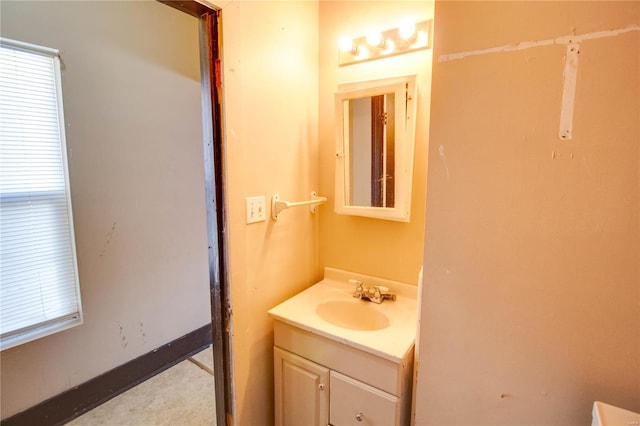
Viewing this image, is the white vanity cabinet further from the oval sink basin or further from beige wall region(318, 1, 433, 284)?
beige wall region(318, 1, 433, 284)

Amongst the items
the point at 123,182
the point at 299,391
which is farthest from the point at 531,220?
the point at 123,182

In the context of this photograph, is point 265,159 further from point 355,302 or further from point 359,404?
point 359,404

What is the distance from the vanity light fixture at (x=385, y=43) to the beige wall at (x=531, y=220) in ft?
1.63

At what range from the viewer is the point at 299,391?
51.2 inches

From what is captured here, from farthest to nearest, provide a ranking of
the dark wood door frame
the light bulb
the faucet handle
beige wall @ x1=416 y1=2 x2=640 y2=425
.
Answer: the faucet handle
the light bulb
the dark wood door frame
beige wall @ x1=416 y1=2 x2=640 y2=425

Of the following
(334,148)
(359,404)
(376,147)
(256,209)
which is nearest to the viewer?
(359,404)

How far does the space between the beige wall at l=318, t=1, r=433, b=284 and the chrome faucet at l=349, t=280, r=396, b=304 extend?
91mm

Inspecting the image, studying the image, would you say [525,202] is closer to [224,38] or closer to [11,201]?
[224,38]

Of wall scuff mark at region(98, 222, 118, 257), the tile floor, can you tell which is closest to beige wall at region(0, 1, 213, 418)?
wall scuff mark at region(98, 222, 118, 257)

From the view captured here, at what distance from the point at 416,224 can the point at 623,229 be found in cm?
74

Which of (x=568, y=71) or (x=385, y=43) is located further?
(x=385, y=43)

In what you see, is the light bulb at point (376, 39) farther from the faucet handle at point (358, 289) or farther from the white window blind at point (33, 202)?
the white window blind at point (33, 202)

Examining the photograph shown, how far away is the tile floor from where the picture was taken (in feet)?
5.38

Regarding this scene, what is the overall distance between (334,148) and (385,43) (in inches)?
20.2
